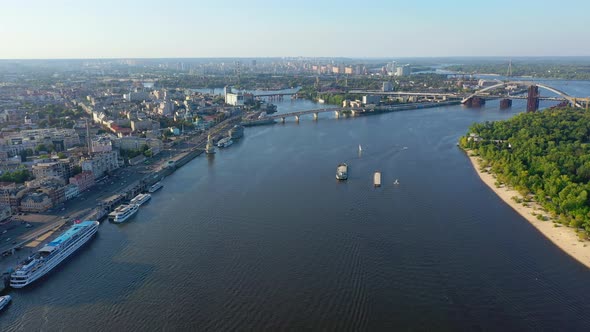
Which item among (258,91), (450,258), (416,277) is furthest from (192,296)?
(258,91)

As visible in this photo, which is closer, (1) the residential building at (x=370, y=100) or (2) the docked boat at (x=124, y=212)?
(2) the docked boat at (x=124, y=212)

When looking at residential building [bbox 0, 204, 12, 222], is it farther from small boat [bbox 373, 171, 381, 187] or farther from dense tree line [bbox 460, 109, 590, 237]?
dense tree line [bbox 460, 109, 590, 237]

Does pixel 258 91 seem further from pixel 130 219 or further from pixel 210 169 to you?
pixel 130 219

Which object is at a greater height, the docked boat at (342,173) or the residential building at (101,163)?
the residential building at (101,163)

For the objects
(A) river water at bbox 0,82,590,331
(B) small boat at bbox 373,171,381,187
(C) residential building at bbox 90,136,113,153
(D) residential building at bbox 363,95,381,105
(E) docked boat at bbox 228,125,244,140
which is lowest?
(A) river water at bbox 0,82,590,331

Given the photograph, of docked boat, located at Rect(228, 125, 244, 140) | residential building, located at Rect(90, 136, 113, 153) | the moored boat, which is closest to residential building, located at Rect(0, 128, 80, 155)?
residential building, located at Rect(90, 136, 113, 153)

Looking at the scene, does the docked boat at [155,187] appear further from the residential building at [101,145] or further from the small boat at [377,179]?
the small boat at [377,179]

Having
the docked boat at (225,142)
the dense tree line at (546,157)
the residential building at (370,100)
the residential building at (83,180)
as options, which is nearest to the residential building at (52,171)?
the residential building at (83,180)

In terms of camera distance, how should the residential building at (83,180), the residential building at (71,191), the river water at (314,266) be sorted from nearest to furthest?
the river water at (314,266)
the residential building at (71,191)
the residential building at (83,180)
